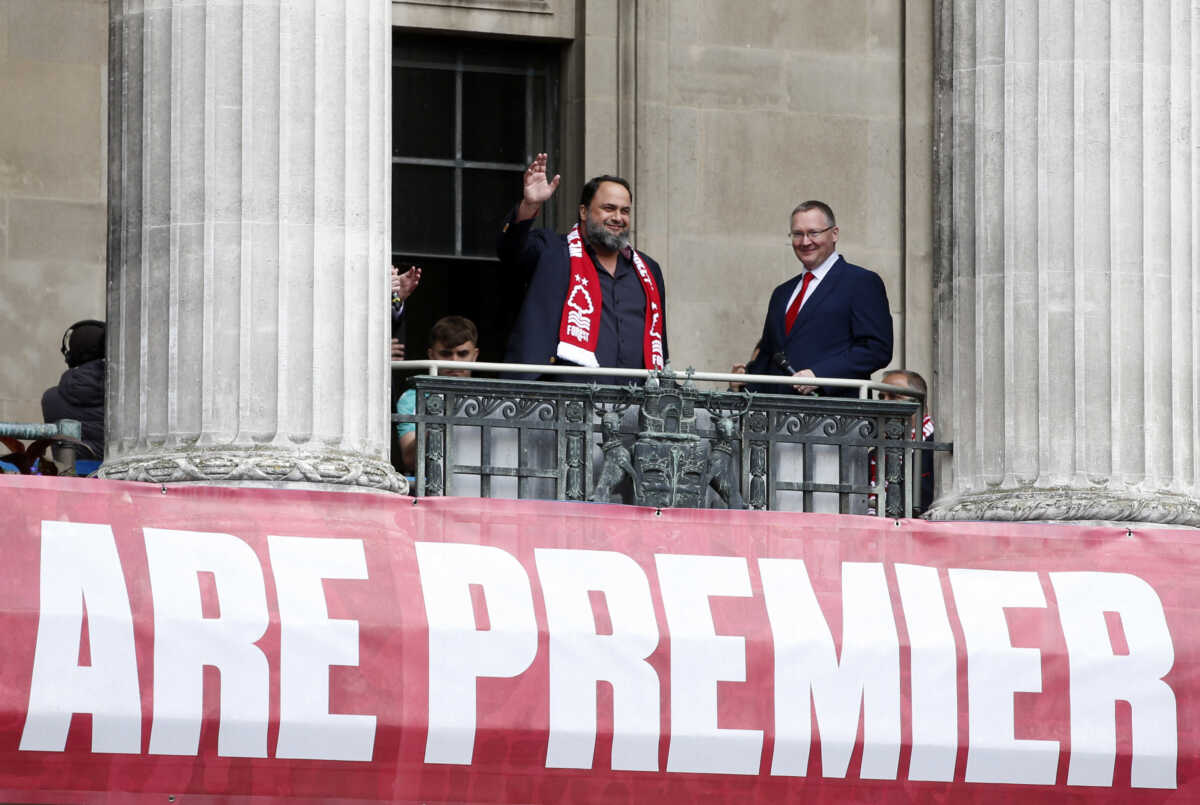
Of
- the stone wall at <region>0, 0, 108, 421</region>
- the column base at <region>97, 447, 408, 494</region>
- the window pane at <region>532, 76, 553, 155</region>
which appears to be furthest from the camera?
the window pane at <region>532, 76, 553, 155</region>

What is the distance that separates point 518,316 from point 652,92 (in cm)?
512

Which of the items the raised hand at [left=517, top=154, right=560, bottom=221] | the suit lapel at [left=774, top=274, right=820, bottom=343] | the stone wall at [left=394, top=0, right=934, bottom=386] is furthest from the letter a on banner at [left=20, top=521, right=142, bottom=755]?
the stone wall at [left=394, top=0, right=934, bottom=386]

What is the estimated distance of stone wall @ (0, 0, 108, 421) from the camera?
58.3ft

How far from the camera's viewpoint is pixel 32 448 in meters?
13.8

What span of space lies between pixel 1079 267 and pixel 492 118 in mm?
6734

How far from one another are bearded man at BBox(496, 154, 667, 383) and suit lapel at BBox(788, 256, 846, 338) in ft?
2.79

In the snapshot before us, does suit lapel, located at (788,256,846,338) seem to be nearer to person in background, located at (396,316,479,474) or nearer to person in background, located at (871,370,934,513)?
person in background, located at (871,370,934,513)

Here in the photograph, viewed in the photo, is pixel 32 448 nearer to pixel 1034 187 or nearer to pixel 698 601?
pixel 698 601

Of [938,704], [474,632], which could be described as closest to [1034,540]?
[938,704]

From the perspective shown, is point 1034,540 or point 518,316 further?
point 518,316

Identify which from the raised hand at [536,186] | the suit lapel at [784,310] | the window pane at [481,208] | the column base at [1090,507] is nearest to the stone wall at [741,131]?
the window pane at [481,208]

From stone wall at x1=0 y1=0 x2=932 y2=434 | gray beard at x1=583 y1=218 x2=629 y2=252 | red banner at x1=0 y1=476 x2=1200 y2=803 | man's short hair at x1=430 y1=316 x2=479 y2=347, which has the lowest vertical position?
red banner at x1=0 y1=476 x2=1200 y2=803

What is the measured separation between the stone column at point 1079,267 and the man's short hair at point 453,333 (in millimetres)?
2704

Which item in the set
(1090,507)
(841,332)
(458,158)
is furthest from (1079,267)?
(458,158)
